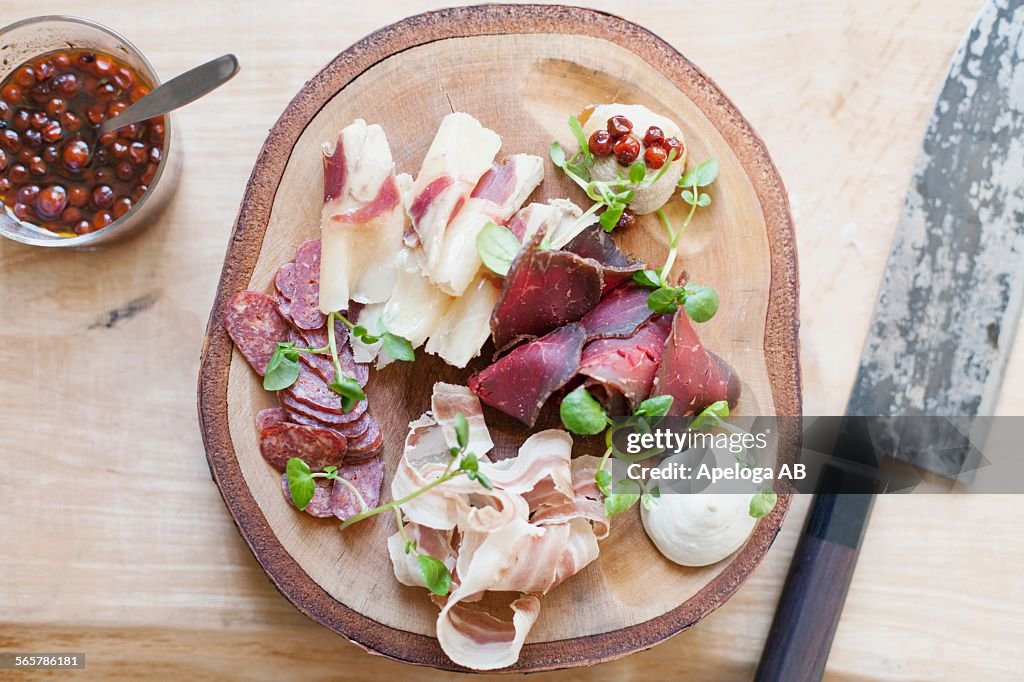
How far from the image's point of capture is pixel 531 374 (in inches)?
63.5

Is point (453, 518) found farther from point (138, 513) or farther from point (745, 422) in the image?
point (138, 513)

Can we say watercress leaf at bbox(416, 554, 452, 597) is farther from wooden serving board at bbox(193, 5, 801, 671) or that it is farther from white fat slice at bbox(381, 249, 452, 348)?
white fat slice at bbox(381, 249, 452, 348)

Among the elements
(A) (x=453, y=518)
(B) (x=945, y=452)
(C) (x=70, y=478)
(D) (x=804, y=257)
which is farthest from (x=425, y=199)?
(B) (x=945, y=452)

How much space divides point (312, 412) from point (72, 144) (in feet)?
2.63

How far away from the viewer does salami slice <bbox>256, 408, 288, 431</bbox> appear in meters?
1.68

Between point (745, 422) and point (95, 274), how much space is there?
5.12 feet

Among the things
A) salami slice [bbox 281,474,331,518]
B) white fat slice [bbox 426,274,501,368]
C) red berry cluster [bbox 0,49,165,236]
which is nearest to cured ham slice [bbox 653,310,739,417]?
white fat slice [bbox 426,274,501,368]

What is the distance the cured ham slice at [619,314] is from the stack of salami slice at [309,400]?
1.64 feet

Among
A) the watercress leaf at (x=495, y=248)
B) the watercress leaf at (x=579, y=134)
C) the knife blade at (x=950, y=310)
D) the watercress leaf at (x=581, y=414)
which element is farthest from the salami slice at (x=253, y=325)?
the knife blade at (x=950, y=310)

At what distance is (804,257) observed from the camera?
78.6 inches

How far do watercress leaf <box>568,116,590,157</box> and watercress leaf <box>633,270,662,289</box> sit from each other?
29 centimetres

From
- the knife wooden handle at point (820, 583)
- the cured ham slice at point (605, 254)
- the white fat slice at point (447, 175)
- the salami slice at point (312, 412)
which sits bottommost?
the knife wooden handle at point (820, 583)

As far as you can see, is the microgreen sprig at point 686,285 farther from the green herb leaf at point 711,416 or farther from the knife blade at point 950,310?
the knife blade at point 950,310

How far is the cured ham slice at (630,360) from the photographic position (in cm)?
158
